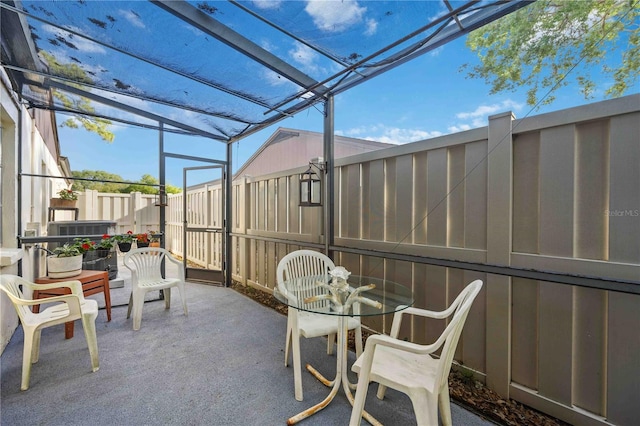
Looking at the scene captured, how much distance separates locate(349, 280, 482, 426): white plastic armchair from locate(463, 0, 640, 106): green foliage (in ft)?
4.80

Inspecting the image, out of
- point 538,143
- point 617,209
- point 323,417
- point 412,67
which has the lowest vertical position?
point 323,417

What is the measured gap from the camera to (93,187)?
4.88m

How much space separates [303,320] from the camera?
1.96 metres

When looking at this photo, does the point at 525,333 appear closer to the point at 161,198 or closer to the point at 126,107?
the point at 161,198

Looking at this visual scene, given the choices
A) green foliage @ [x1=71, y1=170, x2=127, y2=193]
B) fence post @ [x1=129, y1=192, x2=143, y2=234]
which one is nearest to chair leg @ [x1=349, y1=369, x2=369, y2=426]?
green foliage @ [x1=71, y1=170, x2=127, y2=193]

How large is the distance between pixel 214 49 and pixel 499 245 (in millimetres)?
2604

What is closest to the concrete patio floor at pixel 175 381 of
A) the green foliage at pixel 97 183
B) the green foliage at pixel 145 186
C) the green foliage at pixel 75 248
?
the green foliage at pixel 75 248

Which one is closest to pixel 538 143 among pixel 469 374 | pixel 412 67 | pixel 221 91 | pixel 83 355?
pixel 412 67

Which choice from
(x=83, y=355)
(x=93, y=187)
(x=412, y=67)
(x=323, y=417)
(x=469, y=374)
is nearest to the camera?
(x=323, y=417)

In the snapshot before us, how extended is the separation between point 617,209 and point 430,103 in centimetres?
165

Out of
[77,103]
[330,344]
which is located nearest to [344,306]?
[330,344]

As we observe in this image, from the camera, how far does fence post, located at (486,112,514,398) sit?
172 centimetres

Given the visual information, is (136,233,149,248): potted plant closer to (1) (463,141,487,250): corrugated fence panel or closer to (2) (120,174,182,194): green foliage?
(2) (120,174,182,194): green foliage

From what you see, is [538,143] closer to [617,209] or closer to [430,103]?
[617,209]
